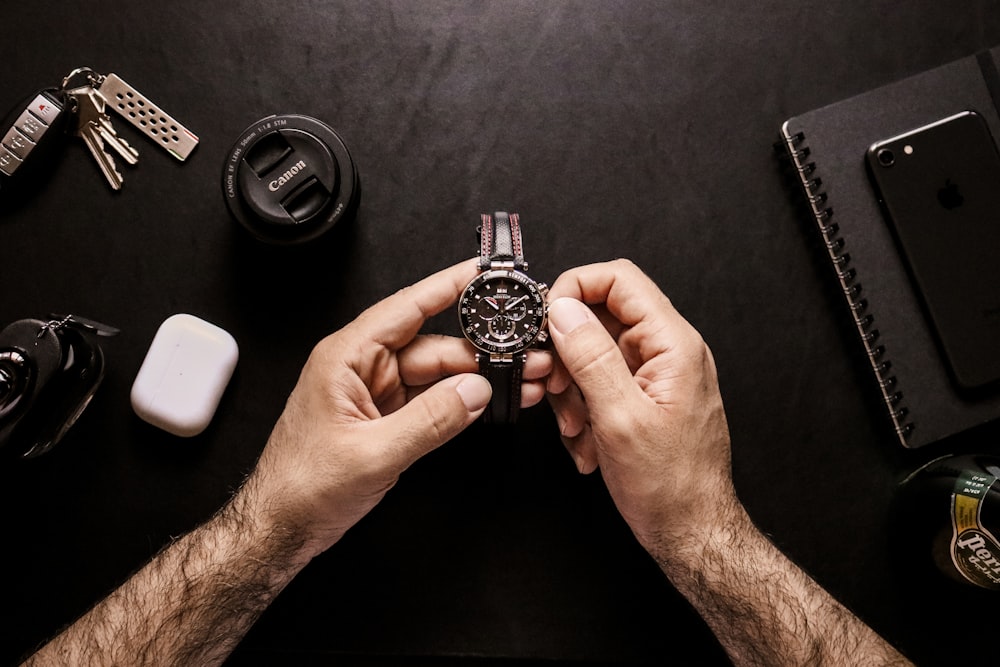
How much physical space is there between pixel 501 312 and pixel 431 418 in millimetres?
145

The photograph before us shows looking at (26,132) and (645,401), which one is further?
(26,132)

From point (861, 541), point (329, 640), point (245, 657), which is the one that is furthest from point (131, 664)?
point (861, 541)

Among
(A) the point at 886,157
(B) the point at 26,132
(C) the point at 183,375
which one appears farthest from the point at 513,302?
(B) the point at 26,132

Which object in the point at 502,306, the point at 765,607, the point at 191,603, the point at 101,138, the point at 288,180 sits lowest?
the point at 765,607

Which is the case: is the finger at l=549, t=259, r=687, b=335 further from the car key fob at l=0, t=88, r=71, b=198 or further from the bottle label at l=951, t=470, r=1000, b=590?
Result: the car key fob at l=0, t=88, r=71, b=198

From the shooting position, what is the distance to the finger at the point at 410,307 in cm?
85

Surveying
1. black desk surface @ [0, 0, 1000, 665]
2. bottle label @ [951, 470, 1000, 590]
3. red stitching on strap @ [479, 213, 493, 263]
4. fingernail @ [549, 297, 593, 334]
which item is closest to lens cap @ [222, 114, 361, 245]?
black desk surface @ [0, 0, 1000, 665]

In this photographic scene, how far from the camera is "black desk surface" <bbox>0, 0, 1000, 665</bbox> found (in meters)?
0.97

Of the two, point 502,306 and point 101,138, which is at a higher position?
point 101,138

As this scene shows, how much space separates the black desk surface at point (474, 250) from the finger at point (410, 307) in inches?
5.2

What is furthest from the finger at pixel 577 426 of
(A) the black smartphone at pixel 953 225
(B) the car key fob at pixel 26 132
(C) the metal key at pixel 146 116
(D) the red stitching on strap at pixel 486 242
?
(B) the car key fob at pixel 26 132

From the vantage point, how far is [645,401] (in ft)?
2.70

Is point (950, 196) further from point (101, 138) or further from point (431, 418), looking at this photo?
point (101, 138)

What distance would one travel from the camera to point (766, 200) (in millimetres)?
1009
